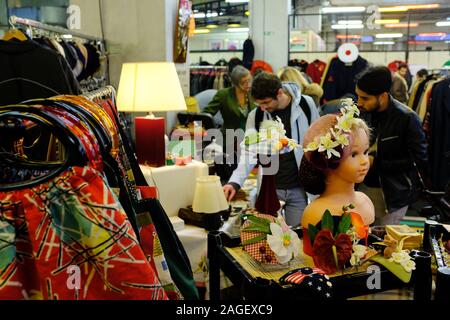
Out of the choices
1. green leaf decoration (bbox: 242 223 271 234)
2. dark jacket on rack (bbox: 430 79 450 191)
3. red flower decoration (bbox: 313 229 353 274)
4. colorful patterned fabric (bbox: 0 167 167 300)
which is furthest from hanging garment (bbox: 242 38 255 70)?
colorful patterned fabric (bbox: 0 167 167 300)

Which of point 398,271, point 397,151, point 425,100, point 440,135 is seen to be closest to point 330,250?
point 398,271

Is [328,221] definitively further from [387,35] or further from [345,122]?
[387,35]

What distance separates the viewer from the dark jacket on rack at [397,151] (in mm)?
2648

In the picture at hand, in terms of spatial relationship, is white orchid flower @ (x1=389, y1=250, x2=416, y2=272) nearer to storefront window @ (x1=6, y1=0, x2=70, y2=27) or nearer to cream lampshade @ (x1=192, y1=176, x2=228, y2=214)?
cream lampshade @ (x1=192, y1=176, x2=228, y2=214)

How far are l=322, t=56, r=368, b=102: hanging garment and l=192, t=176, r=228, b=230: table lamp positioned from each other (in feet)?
13.6

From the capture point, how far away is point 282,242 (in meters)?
1.39

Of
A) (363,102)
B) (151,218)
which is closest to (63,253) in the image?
(151,218)

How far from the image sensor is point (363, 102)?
8.78ft

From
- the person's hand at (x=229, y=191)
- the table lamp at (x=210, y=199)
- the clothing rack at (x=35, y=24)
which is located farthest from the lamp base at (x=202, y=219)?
the clothing rack at (x=35, y=24)

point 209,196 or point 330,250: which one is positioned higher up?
point 330,250

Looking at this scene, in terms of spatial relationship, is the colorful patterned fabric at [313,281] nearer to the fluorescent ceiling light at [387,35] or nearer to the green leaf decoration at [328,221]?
the green leaf decoration at [328,221]

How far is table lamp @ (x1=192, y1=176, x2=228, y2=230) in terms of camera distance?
94.5 inches

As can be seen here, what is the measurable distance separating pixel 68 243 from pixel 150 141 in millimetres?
1950
